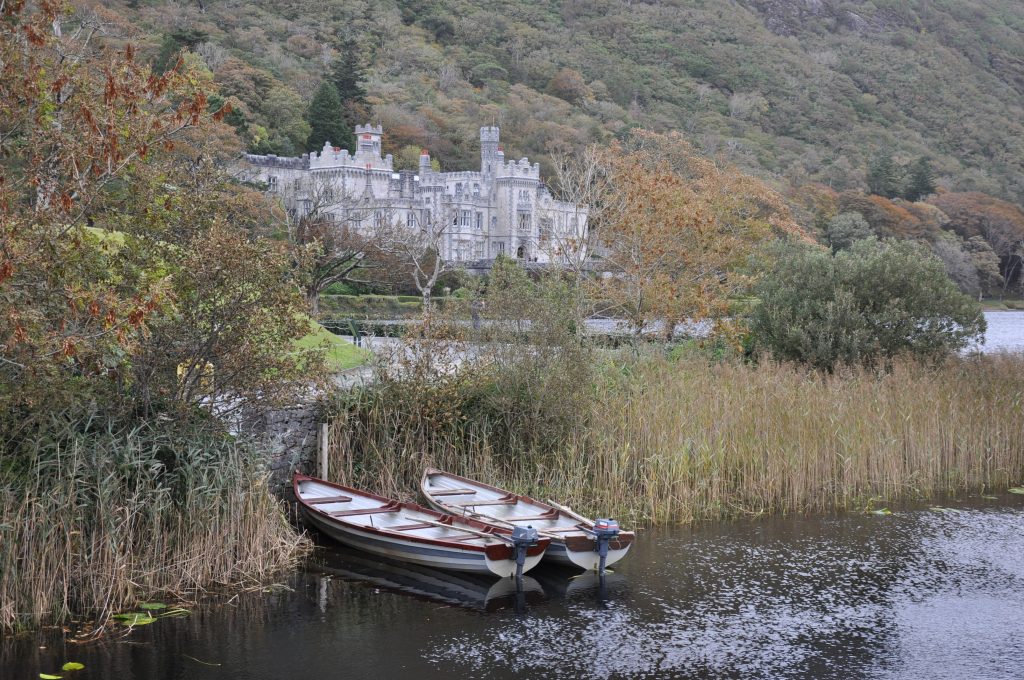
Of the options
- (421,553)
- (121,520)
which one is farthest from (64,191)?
(421,553)

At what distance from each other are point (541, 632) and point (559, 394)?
4660 mm

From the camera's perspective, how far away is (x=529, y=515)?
1105 centimetres

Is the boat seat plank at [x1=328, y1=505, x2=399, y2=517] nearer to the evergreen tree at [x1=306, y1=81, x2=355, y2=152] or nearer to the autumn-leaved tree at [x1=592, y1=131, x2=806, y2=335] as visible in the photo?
the autumn-leaved tree at [x1=592, y1=131, x2=806, y2=335]

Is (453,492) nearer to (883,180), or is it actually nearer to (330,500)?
(330,500)

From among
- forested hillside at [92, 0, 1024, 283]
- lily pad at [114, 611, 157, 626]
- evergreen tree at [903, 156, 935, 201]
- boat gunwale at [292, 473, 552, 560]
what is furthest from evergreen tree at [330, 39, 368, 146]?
lily pad at [114, 611, 157, 626]

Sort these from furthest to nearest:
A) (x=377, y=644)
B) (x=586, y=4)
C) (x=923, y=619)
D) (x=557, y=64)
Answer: (x=586, y=4)
(x=557, y=64)
(x=923, y=619)
(x=377, y=644)

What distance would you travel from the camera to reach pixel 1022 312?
2381 inches

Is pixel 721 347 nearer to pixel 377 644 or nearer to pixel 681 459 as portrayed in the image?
pixel 681 459

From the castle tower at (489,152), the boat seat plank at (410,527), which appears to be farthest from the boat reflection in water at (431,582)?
the castle tower at (489,152)

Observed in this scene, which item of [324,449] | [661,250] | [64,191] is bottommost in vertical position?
[324,449]

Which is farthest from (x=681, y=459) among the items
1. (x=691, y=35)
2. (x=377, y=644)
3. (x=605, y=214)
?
(x=691, y=35)

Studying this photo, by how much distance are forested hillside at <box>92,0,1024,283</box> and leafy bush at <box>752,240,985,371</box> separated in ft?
110

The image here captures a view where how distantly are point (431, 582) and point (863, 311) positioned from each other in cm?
1305

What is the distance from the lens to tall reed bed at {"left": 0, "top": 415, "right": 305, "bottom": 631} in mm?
8266
